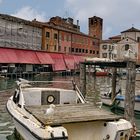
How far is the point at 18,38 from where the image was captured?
61.0 m

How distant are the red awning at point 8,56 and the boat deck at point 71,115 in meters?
40.6

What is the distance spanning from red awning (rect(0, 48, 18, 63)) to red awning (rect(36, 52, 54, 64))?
317 inches

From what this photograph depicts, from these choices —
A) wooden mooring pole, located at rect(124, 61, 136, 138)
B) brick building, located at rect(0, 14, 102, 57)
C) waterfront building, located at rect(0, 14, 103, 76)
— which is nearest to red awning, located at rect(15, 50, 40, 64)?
waterfront building, located at rect(0, 14, 103, 76)

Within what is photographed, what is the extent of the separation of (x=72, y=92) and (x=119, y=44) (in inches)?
3196

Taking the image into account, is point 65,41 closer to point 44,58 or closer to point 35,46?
point 35,46

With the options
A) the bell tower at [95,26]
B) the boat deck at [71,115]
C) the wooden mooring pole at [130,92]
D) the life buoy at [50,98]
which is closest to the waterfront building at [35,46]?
the bell tower at [95,26]

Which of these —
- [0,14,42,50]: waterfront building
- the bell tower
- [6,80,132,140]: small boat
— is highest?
the bell tower

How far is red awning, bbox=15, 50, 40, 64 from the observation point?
56162 millimetres

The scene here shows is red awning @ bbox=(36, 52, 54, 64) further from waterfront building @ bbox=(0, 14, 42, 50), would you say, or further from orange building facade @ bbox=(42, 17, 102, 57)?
orange building facade @ bbox=(42, 17, 102, 57)

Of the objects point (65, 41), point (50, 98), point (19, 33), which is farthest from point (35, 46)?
point (50, 98)

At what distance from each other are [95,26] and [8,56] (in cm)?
6517

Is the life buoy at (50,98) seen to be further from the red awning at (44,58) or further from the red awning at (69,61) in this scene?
the red awning at (69,61)

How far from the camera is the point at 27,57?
2290 inches

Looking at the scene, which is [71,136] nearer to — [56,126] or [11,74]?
[56,126]
